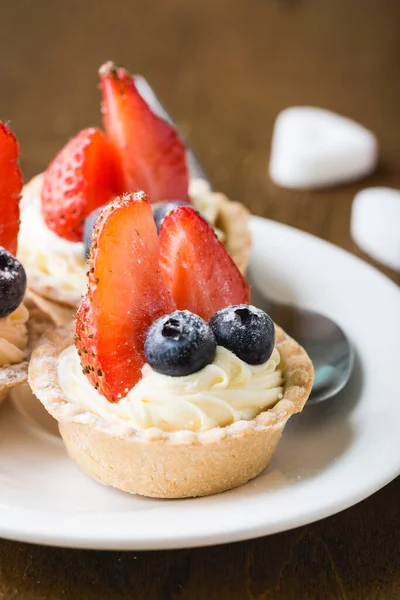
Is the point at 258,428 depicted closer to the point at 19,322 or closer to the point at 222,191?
the point at 19,322

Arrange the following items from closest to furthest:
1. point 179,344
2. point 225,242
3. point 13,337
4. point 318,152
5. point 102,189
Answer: point 179,344 < point 13,337 < point 102,189 < point 225,242 < point 318,152

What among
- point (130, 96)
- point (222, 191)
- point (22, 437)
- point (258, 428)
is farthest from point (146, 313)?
point (222, 191)

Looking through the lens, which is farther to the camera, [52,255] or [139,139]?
[139,139]

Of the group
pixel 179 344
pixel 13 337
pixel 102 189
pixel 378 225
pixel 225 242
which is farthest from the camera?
pixel 378 225

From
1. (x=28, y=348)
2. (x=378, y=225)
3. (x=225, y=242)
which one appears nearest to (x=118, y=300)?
(x=28, y=348)

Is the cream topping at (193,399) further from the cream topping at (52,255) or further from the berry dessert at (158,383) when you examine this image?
the cream topping at (52,255)

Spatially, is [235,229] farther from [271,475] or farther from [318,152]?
[318,152]
